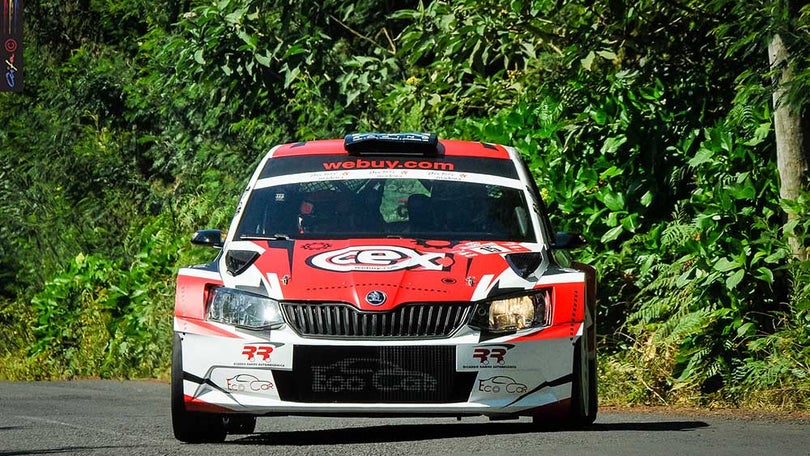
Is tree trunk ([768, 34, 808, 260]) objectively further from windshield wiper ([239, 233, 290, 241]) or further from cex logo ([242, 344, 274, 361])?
cex logo ([242, 344, 274, 361])

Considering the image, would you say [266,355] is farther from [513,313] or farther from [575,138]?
[575,138]

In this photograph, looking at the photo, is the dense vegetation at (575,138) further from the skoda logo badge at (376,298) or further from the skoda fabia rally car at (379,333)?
the skoda logo badge at (376,298)

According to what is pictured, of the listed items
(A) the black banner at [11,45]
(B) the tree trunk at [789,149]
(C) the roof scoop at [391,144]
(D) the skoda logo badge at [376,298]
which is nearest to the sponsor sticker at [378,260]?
(D) the skoda logo badge at [376,298]

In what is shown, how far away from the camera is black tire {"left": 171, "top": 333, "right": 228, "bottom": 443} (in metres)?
7.80

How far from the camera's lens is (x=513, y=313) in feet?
24.9

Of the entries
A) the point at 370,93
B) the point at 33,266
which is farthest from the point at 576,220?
the point at 33,266

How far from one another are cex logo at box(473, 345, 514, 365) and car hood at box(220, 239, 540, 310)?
256 mm

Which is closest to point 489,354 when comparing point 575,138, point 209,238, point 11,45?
point 209,238

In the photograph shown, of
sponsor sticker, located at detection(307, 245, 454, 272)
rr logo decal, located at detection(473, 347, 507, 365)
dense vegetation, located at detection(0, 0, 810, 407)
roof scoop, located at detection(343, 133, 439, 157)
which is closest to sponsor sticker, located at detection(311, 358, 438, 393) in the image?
A: rr logo decal, located at detection(473, 347, 507, 365)

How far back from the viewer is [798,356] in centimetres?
→ 1109

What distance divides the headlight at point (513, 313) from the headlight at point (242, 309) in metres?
0.98

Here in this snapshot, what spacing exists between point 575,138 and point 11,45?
20424 mm

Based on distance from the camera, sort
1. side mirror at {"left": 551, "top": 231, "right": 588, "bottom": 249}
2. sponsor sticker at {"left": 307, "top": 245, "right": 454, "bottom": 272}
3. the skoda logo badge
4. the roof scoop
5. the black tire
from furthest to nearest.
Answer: the roof scoop → side mirror at {"left": 551, "top": 231, "right": 588, "bottom": 249} → the black tire → sponsor sticker at {"left": 307, "top": 245, "right": 454, "bottom": 272} → the skoda logo badge

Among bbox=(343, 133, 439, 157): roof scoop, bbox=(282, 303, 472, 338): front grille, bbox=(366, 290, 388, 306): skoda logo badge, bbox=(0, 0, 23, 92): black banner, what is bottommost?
bbox=(282, 303, 472, 338): front grille
